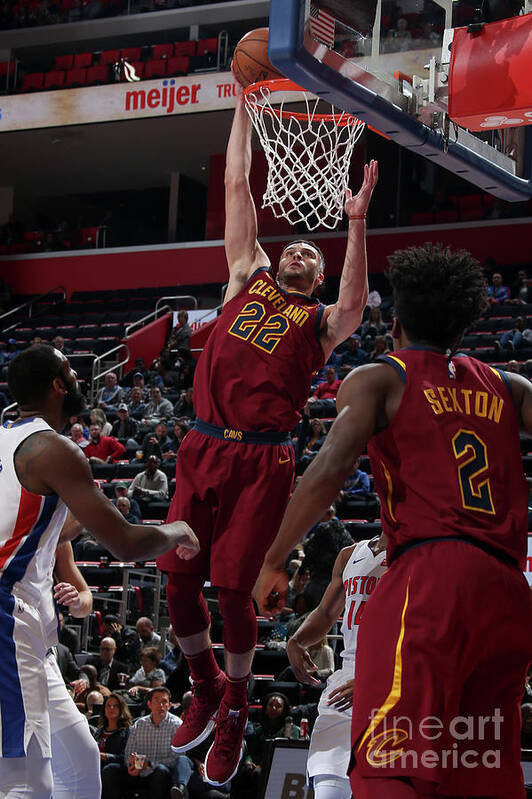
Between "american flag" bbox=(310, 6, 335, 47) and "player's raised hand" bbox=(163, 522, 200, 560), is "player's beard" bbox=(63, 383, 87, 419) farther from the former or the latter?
"american flag" bbox=(310, 6, 335, 47)

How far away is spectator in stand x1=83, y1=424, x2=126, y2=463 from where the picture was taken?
15.6 meters

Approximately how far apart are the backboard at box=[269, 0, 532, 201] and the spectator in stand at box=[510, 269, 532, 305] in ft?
37.1

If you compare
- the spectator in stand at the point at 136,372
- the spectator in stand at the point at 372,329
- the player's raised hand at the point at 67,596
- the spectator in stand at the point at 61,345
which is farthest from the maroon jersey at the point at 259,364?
the spectator in stand at the point at 61,345

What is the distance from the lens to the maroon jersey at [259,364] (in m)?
5.04

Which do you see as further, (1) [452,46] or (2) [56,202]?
(2) [56,202]

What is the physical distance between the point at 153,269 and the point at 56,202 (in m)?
5.86

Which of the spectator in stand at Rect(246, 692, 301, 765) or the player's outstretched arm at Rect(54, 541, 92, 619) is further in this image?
the spectator in stand at Rect(246, 692, 301, 765)

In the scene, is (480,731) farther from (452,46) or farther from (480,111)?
(452,46)

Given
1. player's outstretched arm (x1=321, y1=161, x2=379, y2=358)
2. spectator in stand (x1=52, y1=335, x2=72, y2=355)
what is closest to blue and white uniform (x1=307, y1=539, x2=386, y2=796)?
player's outstretched arm (x1=321, y1=161, x2=379, y2=358)

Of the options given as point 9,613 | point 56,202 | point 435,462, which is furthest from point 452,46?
point 56,202

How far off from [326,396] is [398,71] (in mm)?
9593

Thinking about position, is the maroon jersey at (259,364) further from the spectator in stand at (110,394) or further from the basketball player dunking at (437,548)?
the spectator in stand at (110,394)

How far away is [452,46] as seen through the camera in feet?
18.3

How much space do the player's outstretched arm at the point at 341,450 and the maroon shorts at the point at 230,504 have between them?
186cm
